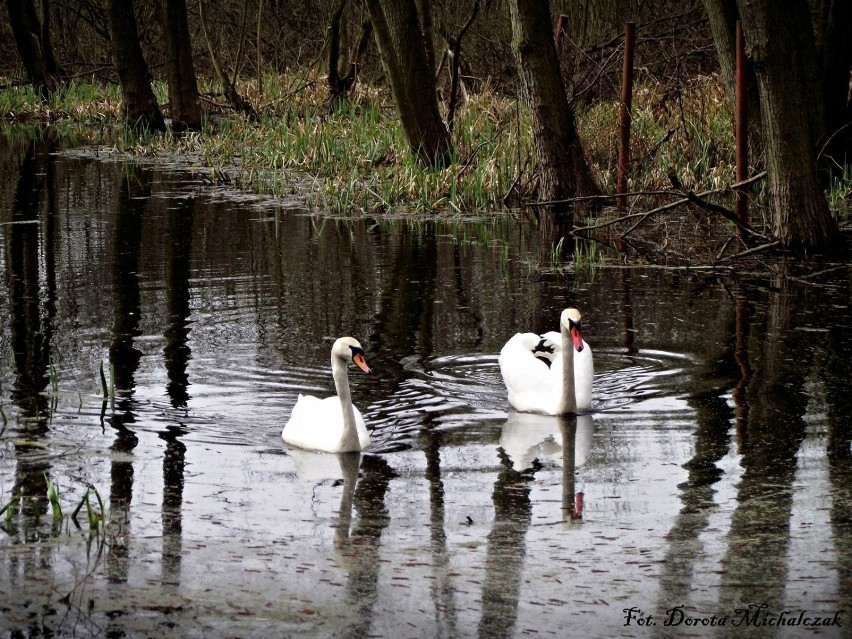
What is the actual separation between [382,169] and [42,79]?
1600 cm

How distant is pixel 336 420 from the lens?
19.3ft

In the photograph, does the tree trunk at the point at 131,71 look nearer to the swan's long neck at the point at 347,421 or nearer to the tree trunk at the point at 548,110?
the tree trunk at the point at 548,110

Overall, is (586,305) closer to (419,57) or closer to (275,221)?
(275,221)

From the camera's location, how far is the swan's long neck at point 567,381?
6371 mm

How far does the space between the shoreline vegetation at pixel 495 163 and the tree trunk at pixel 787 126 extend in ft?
2.15

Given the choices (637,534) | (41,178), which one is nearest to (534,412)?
(637,534)

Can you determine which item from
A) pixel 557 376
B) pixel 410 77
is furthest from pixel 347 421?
pixel 410 77

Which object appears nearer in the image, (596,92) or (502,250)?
(502,250)

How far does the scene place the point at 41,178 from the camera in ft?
56.2

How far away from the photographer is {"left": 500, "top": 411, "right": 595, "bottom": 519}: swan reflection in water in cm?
559

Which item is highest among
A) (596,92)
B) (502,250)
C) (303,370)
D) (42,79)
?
(42,79)

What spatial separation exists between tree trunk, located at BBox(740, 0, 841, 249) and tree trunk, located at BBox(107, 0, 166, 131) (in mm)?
14239

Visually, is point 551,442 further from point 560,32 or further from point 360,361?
point 560,32

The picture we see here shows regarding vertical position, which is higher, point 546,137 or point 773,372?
point 546,137
